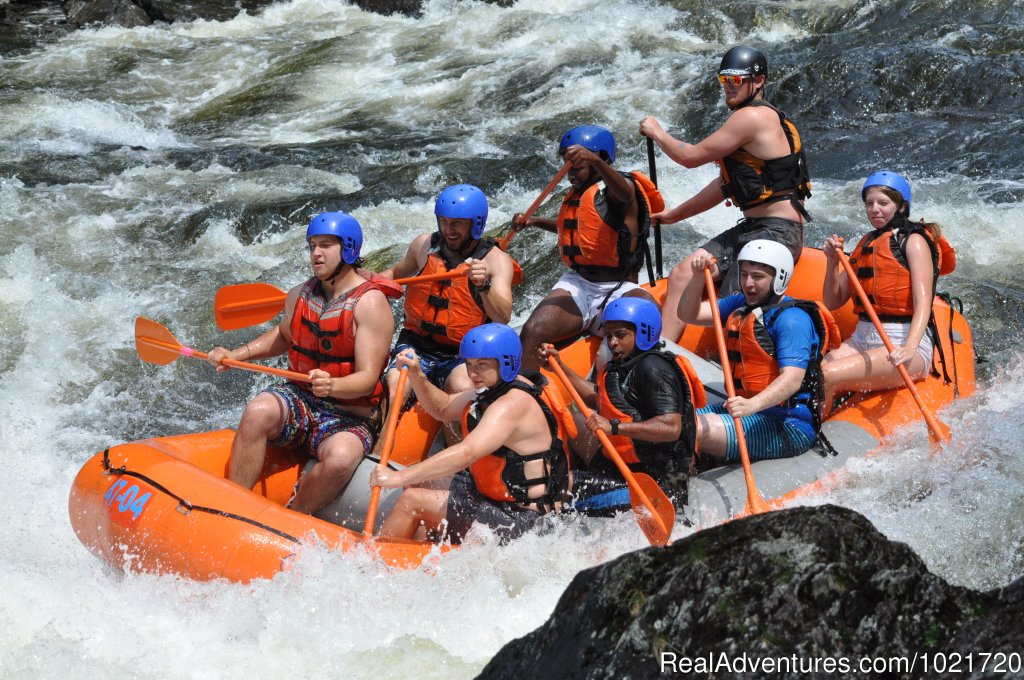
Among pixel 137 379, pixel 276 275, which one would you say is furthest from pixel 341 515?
pixel 276 275

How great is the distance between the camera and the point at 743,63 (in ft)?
17.7

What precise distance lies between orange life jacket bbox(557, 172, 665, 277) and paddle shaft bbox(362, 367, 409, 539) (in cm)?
120

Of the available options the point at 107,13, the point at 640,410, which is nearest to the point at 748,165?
the point at 640,410

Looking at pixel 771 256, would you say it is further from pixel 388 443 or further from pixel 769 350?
pixel 388 443

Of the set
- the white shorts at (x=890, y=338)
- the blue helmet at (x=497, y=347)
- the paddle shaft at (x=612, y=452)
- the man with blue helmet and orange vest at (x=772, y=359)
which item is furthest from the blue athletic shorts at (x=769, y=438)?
the blue helmet at (x=497, y=347)

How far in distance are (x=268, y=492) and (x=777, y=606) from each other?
2.82 m

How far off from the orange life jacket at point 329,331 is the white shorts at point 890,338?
7.34 feet

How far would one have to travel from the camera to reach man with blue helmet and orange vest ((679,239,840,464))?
4.88m

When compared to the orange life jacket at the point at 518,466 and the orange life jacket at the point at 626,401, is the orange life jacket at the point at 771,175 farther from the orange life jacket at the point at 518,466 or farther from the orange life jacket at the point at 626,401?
the orange life jacket at the point at 518,466

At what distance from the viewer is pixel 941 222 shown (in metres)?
8.88

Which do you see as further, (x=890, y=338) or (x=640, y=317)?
(x=890, y=338)

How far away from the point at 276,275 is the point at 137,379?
60.0 inches

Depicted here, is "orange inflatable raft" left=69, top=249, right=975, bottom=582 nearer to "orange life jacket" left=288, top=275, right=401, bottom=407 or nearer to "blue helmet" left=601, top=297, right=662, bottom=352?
"orange life jacket" left=288, top=275, right=401, bottom=407

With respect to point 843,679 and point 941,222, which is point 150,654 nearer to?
A: point 843,679
